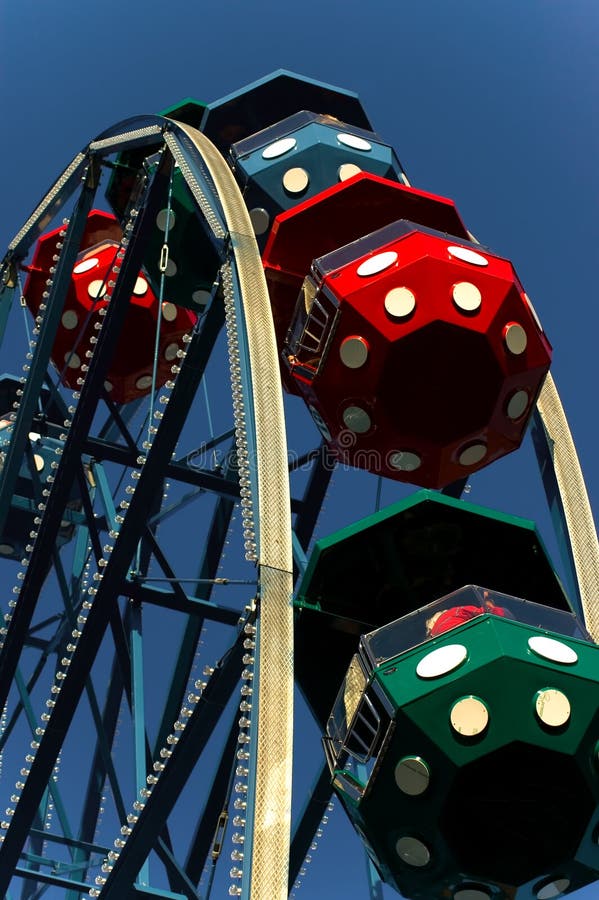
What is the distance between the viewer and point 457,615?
8.38m

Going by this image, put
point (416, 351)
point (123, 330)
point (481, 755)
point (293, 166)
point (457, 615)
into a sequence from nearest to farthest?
point (481, 755) < point (457, 615) < point (416, 351) < point (293, 166) < point (123, 330)

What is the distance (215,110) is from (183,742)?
26.3 feet

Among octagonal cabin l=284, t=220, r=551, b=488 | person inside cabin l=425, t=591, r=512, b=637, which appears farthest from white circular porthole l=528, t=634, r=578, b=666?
octagonal cabin l=284, t=220, r=551, b=488

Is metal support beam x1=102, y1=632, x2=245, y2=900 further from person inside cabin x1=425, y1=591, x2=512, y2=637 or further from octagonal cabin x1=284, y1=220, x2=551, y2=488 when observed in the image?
octagonal cabin x1=284, y1=220, x2=551, y2=488

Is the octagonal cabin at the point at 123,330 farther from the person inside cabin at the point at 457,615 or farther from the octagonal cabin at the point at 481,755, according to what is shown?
the octagonal cabin at the point at 481,755

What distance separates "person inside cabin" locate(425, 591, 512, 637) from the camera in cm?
828

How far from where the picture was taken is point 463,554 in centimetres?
1024

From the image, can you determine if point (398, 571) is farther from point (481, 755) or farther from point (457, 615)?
point (481, 755)

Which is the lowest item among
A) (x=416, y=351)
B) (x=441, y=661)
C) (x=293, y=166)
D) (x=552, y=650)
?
(x=441, y=661)

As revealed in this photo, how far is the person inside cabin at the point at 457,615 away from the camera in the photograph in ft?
27.2

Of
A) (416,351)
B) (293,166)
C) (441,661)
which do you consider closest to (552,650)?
(441,661)

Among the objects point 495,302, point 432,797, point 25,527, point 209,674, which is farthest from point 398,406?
point 25,527

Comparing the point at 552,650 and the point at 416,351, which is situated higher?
the point at 416,351

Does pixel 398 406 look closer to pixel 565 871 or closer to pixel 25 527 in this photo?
pixel 565 871
